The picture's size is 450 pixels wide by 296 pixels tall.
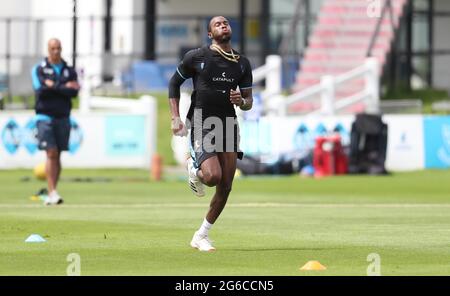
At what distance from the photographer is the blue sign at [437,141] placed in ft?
108

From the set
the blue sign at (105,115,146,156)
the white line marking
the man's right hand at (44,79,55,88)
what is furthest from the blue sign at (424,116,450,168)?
the man's right hand at (44,79,55,88)

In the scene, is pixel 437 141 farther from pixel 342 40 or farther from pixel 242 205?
pixel 242 205

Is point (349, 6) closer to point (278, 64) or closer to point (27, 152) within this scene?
point (278, 64)

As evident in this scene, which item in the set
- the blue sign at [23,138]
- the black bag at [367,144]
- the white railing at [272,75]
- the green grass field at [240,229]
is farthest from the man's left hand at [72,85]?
the white railing at [272,75]

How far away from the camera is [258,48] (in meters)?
51.6

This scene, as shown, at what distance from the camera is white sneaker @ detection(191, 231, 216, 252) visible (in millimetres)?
14445

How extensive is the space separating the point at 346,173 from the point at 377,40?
9373 mm

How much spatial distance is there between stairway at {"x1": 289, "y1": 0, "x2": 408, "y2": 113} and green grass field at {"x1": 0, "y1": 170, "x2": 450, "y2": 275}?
1173 centimetres

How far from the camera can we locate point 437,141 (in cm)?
3316

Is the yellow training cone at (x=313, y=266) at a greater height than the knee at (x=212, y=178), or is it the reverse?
the knee at (x=212, y=178)

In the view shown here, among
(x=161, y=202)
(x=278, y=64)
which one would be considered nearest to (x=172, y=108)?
(x=161, y=202)

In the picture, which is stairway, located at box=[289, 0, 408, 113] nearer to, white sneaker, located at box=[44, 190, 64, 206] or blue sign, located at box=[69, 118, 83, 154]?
blue sign, located at box=[69, 118, 83, 154]

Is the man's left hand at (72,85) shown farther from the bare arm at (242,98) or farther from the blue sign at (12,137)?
the blue sign at (12,137)

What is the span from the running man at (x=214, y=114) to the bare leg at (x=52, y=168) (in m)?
7.43
